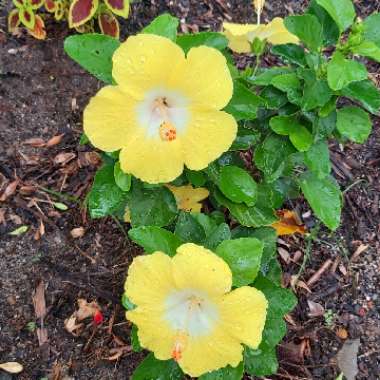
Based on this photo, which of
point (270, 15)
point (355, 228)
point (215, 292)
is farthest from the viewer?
point (270, 15)

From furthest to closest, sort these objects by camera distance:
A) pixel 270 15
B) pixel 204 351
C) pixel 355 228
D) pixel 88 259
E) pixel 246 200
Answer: pixel 270 15 < pixel 355 228 < pixel 88 259 < pixel 246 200 < pixel 204 351

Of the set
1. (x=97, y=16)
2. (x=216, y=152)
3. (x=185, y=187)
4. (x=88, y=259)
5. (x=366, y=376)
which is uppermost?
(x=216, y=152)

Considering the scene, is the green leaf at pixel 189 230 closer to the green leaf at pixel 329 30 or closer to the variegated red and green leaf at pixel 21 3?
the green leaf at pixel 329 30

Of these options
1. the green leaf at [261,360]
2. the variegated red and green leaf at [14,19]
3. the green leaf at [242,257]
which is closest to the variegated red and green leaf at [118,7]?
the variegated red and green leaf at [14,19]

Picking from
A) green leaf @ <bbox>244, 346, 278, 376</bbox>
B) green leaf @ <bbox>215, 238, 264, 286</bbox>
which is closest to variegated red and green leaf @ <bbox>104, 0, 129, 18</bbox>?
green leaf @ <bbox>215, 238, 264, 286</bbox>

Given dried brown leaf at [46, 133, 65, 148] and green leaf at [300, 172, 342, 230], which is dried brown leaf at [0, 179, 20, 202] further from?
green leaf at [300, 172, 342, 230]

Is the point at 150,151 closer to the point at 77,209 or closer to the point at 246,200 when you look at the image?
the point at 246,200

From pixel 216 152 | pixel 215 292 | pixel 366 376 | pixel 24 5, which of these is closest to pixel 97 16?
pixel 24 5
